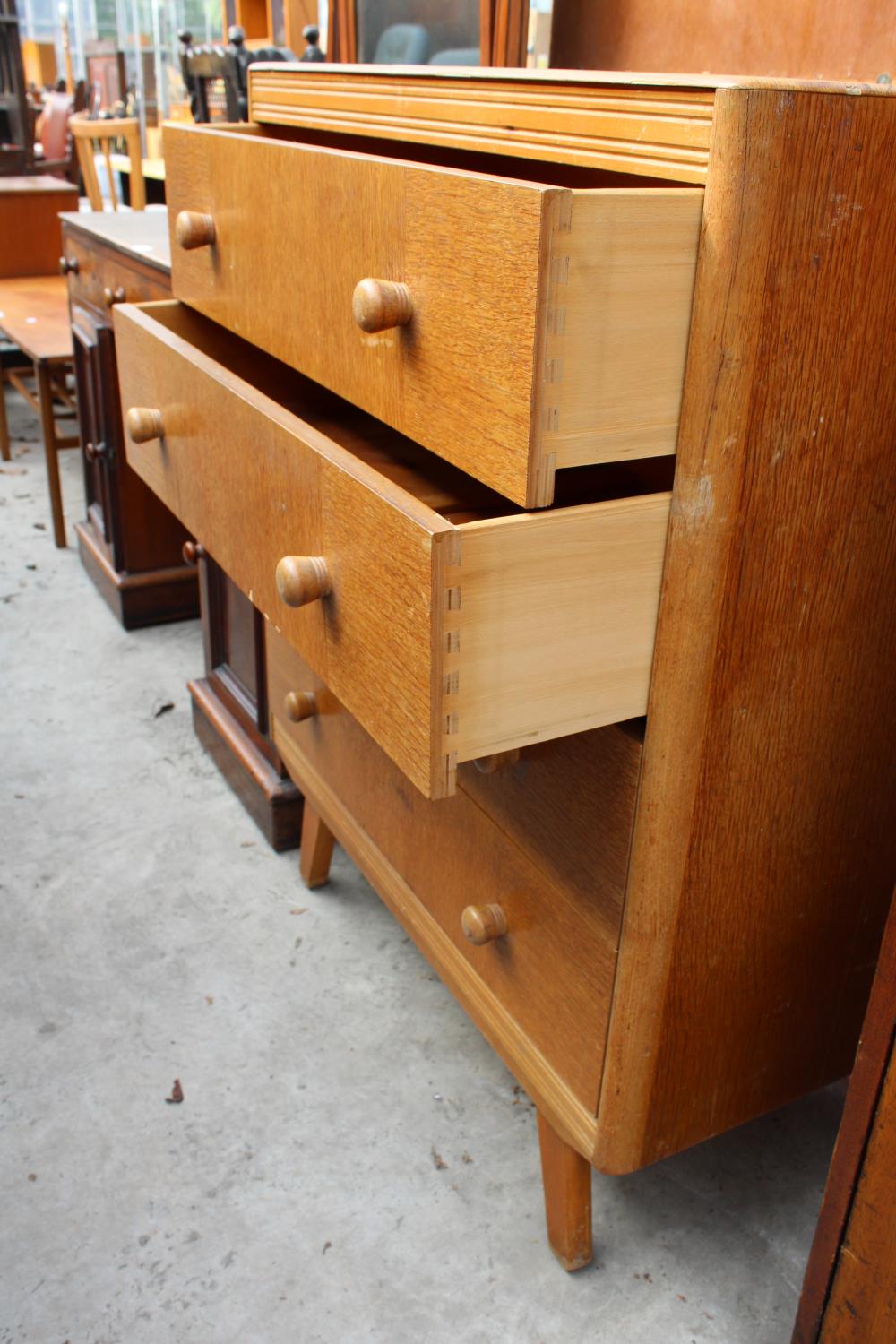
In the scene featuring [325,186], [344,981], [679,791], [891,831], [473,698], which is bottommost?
[344,981]

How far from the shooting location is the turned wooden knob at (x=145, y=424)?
1149 mm

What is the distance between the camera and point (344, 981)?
1483 mm

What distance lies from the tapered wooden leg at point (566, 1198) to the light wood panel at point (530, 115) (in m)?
0.83

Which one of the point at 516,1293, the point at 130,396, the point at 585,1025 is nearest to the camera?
the point at 585,1025

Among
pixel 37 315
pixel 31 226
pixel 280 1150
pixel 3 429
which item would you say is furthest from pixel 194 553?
pixel 31 226

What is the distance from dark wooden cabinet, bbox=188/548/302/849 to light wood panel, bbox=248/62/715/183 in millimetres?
765

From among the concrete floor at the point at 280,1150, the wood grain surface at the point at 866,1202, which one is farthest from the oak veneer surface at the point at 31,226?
the wood grain surface at the point at 866,1202

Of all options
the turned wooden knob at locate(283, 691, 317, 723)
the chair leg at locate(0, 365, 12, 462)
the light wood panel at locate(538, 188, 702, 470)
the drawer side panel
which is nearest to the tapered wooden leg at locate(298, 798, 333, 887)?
the turned wooden knob at locate(283, 691, 317, 723)

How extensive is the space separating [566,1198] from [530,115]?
93 cm

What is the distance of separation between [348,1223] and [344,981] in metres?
0.37

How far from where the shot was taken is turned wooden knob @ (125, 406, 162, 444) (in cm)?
115

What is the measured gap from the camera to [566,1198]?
1.07 m

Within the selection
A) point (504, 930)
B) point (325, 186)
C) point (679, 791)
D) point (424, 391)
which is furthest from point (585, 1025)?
point (325, 186)

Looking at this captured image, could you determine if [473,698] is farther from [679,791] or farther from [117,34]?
[117,34]
